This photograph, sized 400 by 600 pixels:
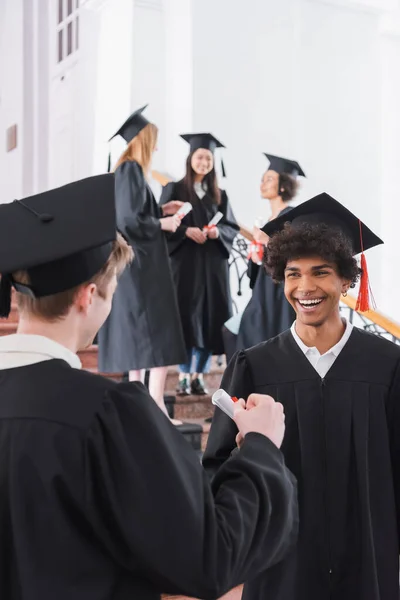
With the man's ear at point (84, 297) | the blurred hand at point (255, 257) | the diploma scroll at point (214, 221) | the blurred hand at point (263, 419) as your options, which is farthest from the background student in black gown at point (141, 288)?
the man's ear at point (84, 297)

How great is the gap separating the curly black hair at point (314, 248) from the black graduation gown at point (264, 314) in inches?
89.5

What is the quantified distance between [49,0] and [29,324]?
7082 mm

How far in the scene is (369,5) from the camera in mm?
8523

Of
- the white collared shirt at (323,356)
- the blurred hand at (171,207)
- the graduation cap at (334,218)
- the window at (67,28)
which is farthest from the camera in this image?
the window at (67,28)

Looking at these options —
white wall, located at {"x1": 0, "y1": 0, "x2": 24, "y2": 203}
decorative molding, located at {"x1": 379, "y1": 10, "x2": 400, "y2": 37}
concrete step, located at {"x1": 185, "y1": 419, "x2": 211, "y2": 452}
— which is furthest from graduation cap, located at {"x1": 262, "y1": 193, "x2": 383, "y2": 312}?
decorative molding, located at {"x1": 379, "y1": 10, "x2": 400, "y2": 37}

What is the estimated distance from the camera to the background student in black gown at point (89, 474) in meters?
1.14

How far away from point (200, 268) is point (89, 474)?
3.99 metres

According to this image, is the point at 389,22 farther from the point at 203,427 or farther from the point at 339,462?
the point at 339,462

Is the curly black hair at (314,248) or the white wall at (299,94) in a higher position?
the white wall at (299,94)

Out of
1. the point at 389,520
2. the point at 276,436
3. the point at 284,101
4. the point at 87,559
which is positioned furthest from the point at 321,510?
the point at 284,101

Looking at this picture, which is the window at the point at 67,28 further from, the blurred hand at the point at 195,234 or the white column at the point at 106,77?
the blurred hand at the point at 195,234

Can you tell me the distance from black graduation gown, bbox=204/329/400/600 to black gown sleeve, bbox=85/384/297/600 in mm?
777

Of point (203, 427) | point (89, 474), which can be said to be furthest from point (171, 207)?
point (89, 474)

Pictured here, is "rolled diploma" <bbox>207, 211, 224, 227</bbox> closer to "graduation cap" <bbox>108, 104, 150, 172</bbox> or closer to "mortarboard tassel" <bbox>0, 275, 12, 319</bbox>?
"graduation cap" <bbox>108, 104, 150, 172</bbox>
